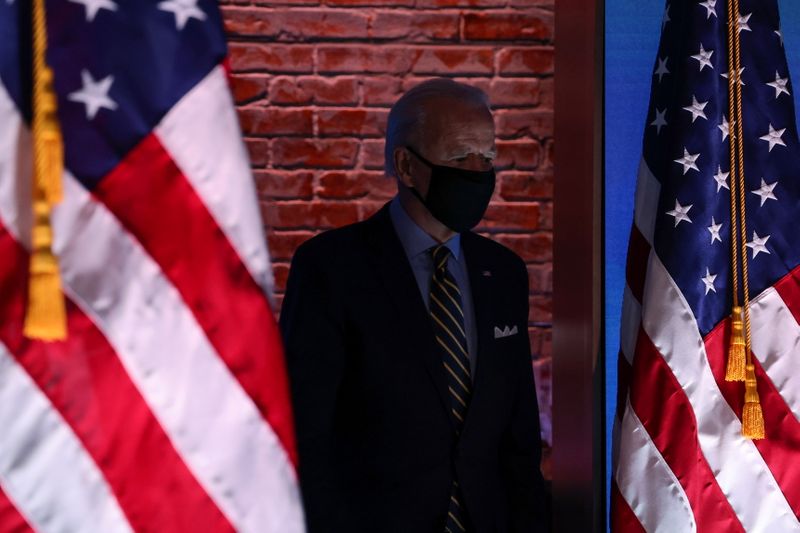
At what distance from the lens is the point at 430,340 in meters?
1.64

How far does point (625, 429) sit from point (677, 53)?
0.64m

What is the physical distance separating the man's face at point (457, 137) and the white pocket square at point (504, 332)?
27 cm

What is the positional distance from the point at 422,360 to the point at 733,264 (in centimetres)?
54

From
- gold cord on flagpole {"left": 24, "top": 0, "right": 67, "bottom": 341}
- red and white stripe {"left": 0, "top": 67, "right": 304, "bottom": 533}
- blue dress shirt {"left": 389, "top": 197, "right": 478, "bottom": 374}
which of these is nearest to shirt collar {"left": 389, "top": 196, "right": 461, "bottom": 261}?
blue dress shirt {"left": 389, "top": 197, "right": 478, "bottom": 374}

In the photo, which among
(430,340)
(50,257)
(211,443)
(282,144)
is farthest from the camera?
(282,144)

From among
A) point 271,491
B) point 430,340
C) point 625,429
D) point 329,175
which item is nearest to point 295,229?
point 329,175

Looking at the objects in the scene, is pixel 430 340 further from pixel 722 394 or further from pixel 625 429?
pixel 722 394

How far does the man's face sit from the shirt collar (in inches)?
2.2

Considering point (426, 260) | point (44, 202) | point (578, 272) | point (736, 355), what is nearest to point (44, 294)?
point (44, 202)

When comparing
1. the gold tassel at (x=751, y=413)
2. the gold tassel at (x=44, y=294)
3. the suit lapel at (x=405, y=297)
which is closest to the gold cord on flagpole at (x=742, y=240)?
the gold tassel at (x=751, y=413)

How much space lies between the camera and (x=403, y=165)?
1807 millimetres

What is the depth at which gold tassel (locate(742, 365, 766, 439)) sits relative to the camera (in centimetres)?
159

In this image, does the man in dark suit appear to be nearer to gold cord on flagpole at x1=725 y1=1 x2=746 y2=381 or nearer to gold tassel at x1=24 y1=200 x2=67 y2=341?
gold cord on flagpole at x1=725 y1=1 x2=746 y2=381

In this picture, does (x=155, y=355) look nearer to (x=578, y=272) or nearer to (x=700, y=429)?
(x=700, y=429)
